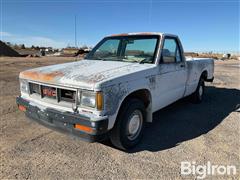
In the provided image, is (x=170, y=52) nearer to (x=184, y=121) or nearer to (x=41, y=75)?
(x=184, y=121)

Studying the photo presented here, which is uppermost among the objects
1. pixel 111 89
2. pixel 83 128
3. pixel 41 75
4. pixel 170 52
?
pixel 170 52

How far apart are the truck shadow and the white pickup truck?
403 mm

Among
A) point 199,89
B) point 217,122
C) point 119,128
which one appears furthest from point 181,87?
point 119,128

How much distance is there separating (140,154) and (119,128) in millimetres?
588

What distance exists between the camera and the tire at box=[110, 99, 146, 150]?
3.26 m

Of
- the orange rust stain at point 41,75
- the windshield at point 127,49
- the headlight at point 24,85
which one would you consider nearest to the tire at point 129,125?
the windshield at point 127,49

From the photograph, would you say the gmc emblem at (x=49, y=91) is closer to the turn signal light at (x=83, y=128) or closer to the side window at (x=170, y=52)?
the turn signal light at (x=83, y=128)

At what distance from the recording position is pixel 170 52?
15.1 feet

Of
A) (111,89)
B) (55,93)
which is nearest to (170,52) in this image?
(111,89)

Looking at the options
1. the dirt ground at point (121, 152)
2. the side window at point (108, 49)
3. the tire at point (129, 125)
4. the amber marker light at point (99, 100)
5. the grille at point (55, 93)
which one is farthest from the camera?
the side window at point (108, 49)

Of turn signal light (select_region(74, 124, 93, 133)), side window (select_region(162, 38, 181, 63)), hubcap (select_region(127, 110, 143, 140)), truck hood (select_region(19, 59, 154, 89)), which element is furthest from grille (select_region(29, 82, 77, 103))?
side window (select_region(162, 38, 181, 63))

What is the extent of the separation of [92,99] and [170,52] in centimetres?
244

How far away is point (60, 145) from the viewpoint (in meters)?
3.63

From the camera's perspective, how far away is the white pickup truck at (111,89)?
9.48 feet
